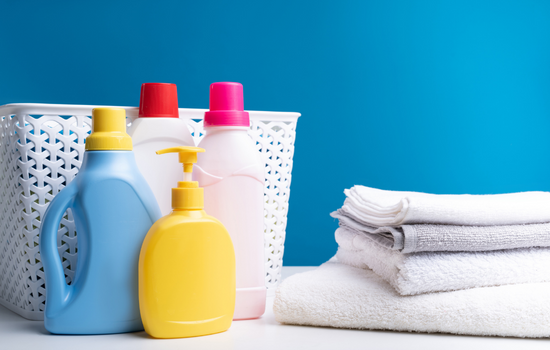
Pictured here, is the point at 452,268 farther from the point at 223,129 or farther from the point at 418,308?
the point at 223,129

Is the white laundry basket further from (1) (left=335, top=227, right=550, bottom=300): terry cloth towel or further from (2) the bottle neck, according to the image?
(1) (left=335, top=227, right=550, bottom=300): terry cloth towel

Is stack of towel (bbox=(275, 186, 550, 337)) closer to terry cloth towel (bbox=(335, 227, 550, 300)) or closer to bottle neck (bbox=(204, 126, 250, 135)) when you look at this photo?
terry cloth towel (bbox=(335, 227, 550, 300))

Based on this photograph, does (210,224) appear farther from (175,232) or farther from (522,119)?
(522,119)

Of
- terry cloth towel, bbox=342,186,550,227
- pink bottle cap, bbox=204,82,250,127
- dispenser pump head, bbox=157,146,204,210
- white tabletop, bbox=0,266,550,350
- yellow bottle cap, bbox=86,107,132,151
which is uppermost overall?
pink bottle cap, bbox=204,82,250,127

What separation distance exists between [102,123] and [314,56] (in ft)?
2.09

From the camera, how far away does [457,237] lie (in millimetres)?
539

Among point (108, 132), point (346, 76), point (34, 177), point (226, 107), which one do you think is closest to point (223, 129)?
point (226, 107)

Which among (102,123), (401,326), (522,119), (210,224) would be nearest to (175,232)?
(210,224)

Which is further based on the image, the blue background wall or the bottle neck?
the blue background wall

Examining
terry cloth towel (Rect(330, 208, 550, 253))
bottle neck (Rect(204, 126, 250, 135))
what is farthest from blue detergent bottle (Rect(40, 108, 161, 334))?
terry cloth towel (Rect(330, 208, 550, 253))

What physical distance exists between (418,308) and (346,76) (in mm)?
653

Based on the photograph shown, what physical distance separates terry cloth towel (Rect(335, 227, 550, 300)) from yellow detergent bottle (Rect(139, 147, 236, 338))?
19 cm

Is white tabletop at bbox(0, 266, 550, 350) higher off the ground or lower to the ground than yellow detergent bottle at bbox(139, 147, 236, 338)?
lower

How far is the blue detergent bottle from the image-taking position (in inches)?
19.5
